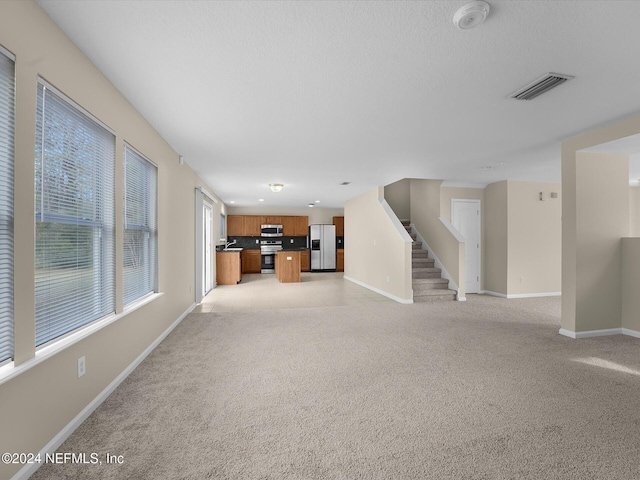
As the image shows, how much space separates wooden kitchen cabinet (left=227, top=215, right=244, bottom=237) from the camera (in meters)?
11.7

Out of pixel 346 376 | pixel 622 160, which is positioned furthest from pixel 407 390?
pixel 622 160

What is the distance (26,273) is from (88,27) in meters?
1.46

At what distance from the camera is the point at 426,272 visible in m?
7.23

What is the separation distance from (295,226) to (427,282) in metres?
6.37

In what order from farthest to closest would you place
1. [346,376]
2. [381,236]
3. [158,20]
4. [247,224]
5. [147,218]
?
1. [247,224]
2. [381,236]
3. [147,218]
4. [346,376]
5. [158,20]

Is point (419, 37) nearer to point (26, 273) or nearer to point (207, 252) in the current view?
point (26, 273)

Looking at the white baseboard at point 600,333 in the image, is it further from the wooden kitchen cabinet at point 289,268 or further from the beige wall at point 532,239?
the wooden kitchen cabinet at point 289,268

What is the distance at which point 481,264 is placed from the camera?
24.5ft

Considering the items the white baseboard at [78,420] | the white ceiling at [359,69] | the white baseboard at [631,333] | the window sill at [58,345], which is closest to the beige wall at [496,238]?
the white baseboard at [631,333]

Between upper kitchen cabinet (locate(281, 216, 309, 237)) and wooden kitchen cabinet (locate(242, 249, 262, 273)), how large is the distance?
1.32 metres

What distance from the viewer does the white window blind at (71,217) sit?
186cm

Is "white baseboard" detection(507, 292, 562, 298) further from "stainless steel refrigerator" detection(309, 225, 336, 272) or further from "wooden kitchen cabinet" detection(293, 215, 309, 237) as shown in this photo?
"wooden kitchen cabinet" detection(293, 215, 309, 237)

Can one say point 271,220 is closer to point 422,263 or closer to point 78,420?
point 422,263

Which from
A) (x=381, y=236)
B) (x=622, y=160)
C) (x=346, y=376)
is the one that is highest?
(x=622, y=160)
